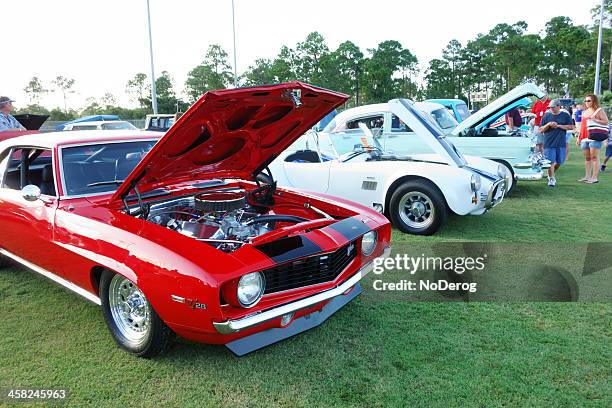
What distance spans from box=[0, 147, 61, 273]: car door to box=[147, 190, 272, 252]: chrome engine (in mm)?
741

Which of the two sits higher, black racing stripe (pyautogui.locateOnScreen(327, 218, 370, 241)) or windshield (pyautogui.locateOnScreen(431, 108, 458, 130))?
windshield (pyautogui.locateOnScreen(431, 108, 458, 130))

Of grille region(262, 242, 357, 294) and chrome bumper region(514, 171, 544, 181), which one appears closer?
grille region(262, 242, 357, 294)

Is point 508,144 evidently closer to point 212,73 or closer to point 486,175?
point 486,175

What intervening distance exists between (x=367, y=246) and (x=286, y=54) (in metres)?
46.9

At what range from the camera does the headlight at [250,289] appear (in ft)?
7.91

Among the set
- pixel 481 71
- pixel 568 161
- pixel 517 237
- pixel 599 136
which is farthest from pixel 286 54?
pixel 517 237

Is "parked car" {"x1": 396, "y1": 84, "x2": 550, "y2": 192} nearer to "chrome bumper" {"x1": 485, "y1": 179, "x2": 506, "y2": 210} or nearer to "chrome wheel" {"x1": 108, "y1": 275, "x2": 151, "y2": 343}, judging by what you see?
"chrome bumper" {"x1": 485, "y1": 179, "x2": 506, "y2": 210}

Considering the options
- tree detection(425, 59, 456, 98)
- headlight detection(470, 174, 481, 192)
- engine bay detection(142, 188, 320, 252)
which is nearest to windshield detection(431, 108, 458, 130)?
headlight detection(470, 174, 481, 192)

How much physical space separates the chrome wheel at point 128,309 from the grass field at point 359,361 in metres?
0.15

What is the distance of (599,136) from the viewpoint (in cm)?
873

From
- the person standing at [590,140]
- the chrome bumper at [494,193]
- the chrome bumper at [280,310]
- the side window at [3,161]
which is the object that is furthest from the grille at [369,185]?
the person standing at [590,140]

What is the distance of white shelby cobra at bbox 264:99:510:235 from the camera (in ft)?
17.6

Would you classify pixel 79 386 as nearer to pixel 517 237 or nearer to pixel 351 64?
pixel 517 237

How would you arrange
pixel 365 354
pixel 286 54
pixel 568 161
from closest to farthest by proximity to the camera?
pixel 365 354 → pixel 568 161 → pixel 286 54
